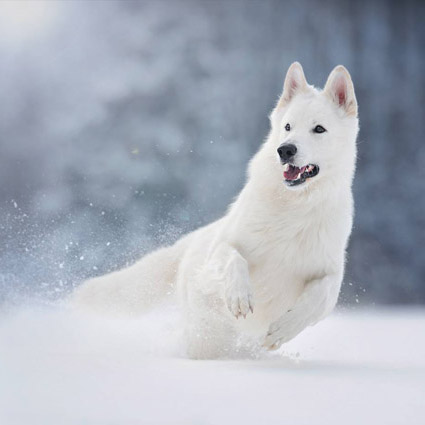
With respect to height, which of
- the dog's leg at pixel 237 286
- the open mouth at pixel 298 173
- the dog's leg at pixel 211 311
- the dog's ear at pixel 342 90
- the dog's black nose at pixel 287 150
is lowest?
the dog's leg at pixel 211 311

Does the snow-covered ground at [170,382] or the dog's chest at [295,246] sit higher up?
A: the dog's chest at [295,246]

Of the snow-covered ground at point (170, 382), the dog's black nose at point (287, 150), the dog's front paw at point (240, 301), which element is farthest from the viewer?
the dog's black nose at point (287, 150)

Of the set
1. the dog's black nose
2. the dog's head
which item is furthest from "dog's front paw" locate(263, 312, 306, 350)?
the dog's black nose

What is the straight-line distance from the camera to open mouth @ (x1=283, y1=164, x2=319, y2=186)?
12.2 ft

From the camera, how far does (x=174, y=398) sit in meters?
2.49

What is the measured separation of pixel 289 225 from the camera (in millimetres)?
3828

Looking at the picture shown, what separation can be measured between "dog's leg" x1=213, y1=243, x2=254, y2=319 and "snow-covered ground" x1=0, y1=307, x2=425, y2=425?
33 cm

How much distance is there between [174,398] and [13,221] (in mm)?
3682

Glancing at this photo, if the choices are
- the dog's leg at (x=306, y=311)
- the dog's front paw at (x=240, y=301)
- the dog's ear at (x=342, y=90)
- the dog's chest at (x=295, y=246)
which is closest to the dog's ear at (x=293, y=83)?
the dog's ear at (x=342, y=90)

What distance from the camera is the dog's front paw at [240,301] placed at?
338 centimetres

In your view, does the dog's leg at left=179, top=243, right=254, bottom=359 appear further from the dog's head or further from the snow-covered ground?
Result: the dog's head

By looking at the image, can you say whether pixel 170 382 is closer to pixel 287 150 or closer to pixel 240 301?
pixel 240 301

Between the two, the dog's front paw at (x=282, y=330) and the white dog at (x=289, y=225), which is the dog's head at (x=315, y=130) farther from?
the dog's front paw at (x=282, y=330)

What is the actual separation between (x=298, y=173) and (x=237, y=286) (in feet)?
2.86
